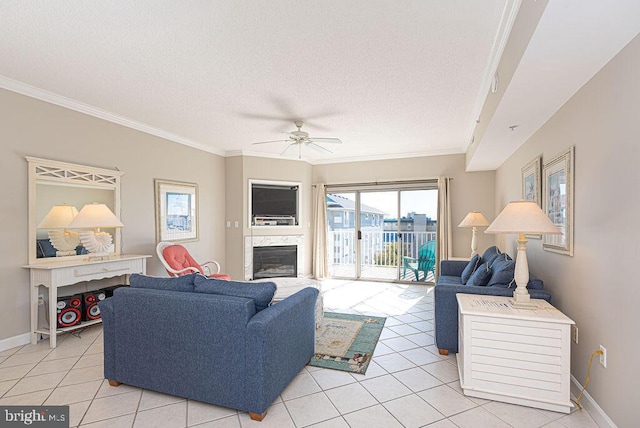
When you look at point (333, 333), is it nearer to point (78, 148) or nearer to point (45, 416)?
point (45, 416)

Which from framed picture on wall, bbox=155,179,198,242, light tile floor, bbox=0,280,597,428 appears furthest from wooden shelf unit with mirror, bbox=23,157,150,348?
framed picture on wall, bbox=155,179,198,242

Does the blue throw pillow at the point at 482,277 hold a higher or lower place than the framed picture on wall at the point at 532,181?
lower

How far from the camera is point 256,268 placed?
20.4ft

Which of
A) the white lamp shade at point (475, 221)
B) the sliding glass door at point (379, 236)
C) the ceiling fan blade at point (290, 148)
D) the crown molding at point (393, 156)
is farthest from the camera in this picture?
the sliding glass door at point (379, 236)

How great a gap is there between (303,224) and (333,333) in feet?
11.0

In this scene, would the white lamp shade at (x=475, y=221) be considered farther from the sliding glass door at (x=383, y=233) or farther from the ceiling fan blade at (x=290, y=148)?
the ceiling fan blade at (x=290, y=148)

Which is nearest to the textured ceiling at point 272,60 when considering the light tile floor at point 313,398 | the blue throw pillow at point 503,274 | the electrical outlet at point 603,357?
the blue throw pillow at point 503,274

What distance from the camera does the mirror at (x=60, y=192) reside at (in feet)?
11.0

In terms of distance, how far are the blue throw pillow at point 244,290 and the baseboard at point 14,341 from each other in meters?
2.42

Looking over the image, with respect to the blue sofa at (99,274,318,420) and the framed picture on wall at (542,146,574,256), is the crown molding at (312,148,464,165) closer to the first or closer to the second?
the framed picture on wall at (542,146,574,256)

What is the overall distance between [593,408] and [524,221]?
1249 mm

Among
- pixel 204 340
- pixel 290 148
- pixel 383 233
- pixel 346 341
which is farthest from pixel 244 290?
pixel 383 233

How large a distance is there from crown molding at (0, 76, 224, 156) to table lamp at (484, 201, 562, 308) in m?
4.49

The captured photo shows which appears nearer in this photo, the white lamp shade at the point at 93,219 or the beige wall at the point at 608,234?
the beige wall at the point at 608,234
